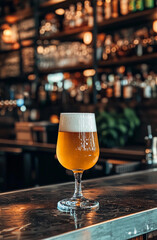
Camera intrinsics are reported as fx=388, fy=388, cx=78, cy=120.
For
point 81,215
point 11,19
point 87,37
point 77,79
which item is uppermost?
point 11,19

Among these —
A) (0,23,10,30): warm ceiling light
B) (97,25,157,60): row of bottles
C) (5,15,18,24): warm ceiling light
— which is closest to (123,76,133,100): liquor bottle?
(97,25,157,60): row of bottles

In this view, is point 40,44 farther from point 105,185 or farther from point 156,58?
point 105,185

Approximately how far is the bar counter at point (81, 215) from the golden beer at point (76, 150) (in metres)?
0.10

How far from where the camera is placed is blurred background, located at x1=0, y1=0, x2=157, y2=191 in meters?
3.74

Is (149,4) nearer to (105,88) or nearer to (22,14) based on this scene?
(105,88)

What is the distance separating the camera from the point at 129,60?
12.8 feet

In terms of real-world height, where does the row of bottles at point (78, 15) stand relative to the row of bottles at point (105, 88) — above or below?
above

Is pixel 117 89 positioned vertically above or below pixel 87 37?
below

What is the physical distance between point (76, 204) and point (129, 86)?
10.4 ft

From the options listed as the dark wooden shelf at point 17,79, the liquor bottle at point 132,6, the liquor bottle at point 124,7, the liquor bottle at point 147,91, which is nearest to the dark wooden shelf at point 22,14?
the dark wooden shelf at point 17,79

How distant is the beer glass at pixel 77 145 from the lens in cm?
93

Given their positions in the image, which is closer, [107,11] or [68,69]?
[107,11]

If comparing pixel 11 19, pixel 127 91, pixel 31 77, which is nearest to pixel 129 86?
pixel 127 91

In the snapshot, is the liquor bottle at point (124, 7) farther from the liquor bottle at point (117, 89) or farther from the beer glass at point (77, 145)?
the beer glass at point (77, 145)
